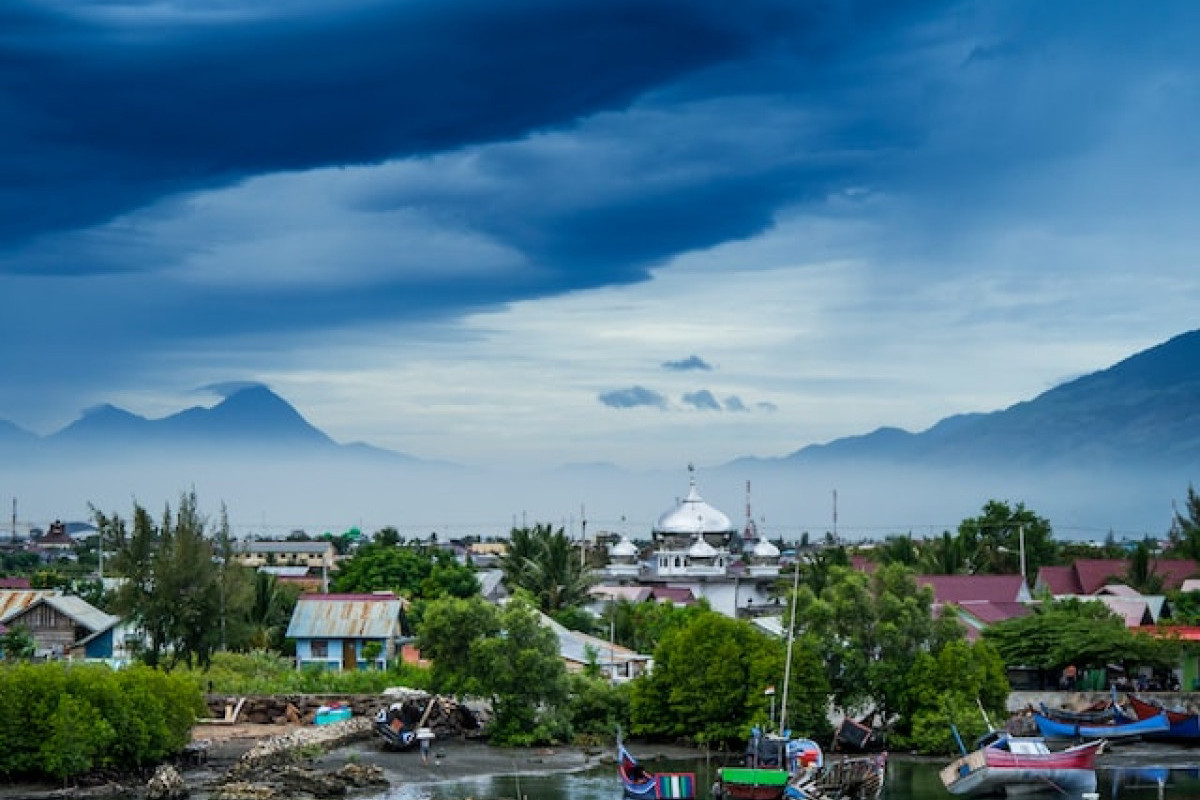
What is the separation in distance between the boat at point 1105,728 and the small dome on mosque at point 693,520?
56353mm

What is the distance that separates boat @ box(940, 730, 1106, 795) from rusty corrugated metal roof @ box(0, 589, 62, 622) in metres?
45.5

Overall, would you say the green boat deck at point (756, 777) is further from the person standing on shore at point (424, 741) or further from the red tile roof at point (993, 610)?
the red tile roof at point (993, 610)

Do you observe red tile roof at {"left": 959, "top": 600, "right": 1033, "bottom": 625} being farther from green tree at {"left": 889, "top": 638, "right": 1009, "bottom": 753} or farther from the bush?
the bush

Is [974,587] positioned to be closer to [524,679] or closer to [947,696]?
[947,696]

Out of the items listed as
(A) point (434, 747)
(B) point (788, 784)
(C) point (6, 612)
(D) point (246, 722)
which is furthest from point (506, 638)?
(C) point (6, 612)

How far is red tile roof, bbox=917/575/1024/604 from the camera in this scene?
8625 cm

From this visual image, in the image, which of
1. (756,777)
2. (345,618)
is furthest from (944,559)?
(756,777)

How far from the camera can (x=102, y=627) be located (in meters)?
73.5

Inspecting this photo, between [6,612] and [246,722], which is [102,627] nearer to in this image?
[6,612]

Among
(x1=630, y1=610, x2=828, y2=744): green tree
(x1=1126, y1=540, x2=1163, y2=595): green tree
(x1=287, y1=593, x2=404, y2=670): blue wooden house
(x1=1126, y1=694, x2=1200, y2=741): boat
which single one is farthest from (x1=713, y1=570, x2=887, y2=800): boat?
(x1=1126, y1=540, x2=1163, y2=595): green tree

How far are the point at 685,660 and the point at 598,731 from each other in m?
4.49

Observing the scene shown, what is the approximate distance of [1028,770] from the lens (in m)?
49.1

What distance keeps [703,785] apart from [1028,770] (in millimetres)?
10008

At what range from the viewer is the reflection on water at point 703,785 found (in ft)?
155
